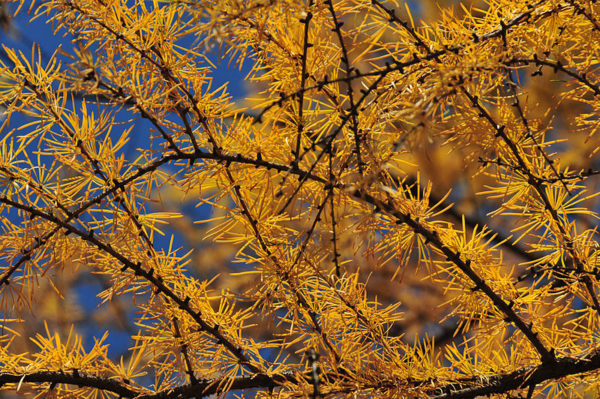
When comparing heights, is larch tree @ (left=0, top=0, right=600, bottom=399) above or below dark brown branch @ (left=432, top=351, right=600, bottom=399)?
above

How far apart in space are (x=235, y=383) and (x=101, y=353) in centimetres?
13

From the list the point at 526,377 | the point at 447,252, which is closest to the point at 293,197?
the point at 447,252

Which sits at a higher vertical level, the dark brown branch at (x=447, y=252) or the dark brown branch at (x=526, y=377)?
the dark brown branch at (x=447, y=252)

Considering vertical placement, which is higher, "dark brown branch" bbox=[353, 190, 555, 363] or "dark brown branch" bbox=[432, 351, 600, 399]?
"dark brown branch" bbox=[353, 190, 555, 363]

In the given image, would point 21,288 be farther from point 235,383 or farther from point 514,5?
point 514,5

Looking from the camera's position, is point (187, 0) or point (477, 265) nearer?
point (187, 0)

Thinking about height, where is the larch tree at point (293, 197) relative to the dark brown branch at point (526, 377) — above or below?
above

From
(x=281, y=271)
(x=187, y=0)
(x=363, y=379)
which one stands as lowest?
(x=363, y=379)

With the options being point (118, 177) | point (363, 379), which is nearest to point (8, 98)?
point (118, 177)

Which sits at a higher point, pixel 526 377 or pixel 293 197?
pixel 293 197

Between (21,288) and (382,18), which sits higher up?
(382,18)

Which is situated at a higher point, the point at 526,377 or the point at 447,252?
the point at 447,252

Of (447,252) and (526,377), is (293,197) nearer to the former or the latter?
(447,252)

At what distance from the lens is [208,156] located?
43cm
